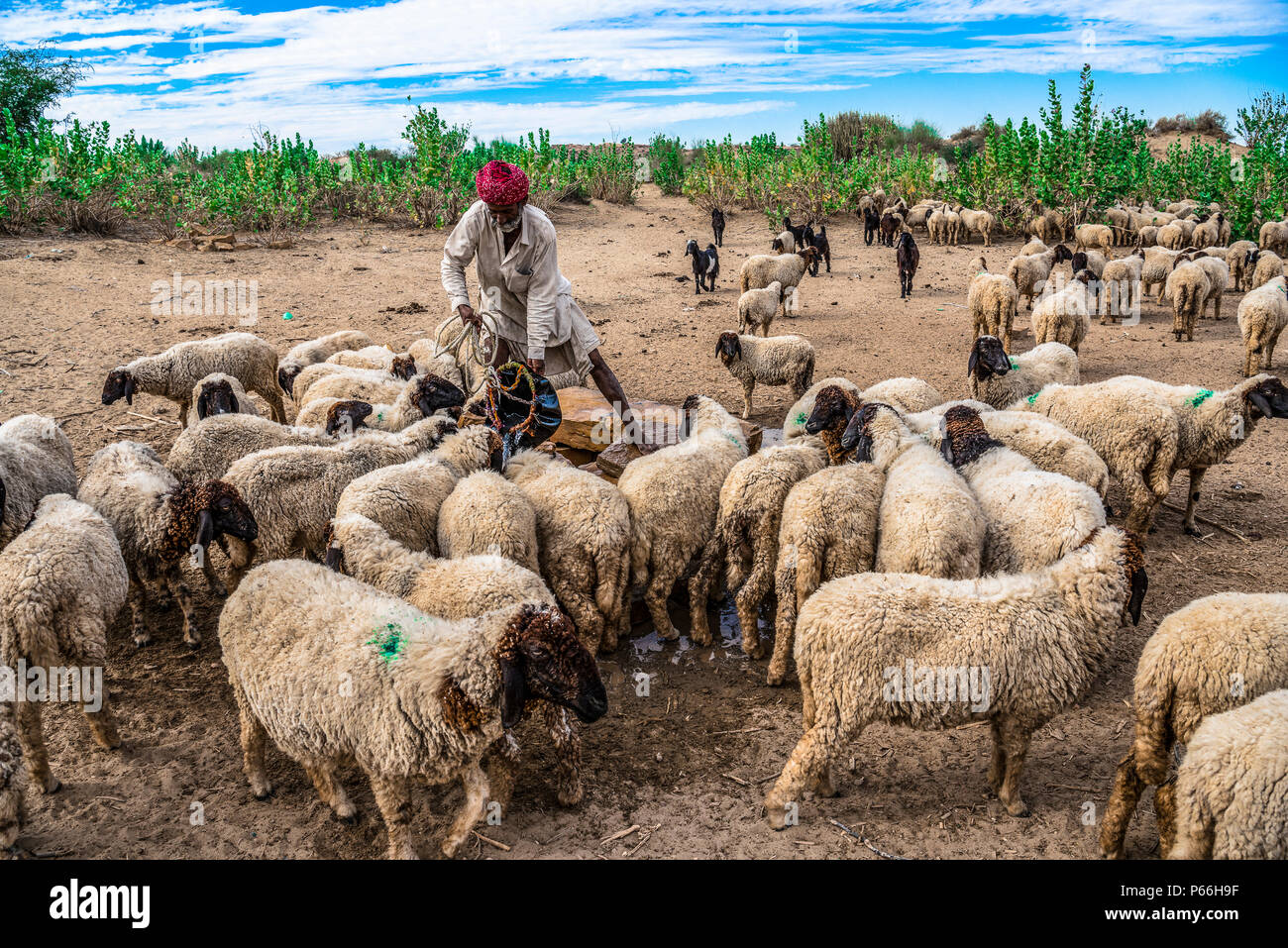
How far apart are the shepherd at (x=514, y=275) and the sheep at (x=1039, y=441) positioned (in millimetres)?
2372

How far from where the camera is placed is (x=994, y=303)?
10.9m

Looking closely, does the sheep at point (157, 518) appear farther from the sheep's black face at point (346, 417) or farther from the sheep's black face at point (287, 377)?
the sheep's black face at point (287, 377)

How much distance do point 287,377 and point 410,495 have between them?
4293 mm

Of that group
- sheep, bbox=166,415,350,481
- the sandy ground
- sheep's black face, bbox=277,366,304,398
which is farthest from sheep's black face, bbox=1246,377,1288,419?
sheep's black face, bbox=277,366,304,398

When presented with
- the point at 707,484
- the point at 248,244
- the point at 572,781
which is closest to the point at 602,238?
the point at 248,244

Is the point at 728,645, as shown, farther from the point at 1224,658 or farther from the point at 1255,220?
the point at 1255,220

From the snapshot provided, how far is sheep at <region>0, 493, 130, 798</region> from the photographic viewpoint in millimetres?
3879

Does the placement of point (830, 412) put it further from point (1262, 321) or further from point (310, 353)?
point (1262, 321)

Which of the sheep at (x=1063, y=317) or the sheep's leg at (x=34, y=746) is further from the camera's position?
the sheep at (x=1063, y=317)

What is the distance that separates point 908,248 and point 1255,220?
37.1ft

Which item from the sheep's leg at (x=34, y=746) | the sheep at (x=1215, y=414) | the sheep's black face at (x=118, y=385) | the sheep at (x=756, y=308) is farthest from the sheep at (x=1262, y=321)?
the sheep's black face at (x=118, y=385)

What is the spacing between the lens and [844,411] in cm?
591

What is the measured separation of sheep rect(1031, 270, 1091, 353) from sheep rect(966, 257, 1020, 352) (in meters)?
0.57

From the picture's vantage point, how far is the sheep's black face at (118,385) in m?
7.95
